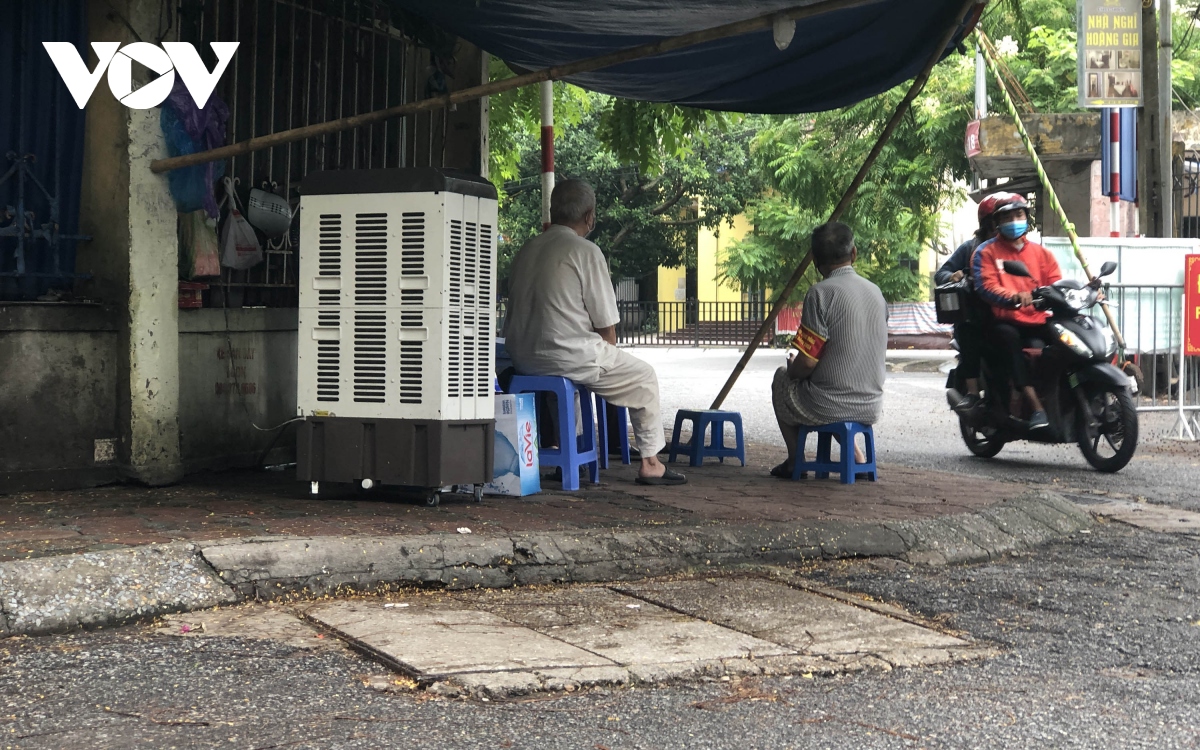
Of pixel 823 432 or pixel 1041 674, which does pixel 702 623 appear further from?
pixel 823 432

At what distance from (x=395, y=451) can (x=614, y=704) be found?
8.51 feet

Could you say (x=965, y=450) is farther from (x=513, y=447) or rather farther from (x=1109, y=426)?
(x=513, y=447)

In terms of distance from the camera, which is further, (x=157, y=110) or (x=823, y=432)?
(x=823, y=432)

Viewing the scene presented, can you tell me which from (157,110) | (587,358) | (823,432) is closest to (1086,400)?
(823,432)

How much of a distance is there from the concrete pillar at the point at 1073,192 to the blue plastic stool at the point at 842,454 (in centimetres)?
1435

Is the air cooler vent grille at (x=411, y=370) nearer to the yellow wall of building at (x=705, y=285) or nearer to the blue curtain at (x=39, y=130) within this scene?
the blue curtain at (x=39, y=130)

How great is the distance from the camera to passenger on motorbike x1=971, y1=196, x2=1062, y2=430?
28.9ft

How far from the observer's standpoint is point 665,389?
17297 millimetres

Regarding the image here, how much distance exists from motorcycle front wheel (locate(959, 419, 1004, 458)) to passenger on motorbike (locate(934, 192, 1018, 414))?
0.82 feet

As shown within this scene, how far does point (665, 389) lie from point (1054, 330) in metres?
9.00

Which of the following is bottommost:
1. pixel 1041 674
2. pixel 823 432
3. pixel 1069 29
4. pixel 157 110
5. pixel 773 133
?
pixel 1041 674

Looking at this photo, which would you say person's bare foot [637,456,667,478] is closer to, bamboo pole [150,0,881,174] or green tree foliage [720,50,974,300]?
bamboo pole [150,0,881,174]

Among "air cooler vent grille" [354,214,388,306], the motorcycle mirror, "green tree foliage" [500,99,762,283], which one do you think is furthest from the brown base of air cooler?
"green tree foliage" [500,99,762,283]

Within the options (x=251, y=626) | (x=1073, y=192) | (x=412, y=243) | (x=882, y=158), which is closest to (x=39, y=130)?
(x=412, y=243)
